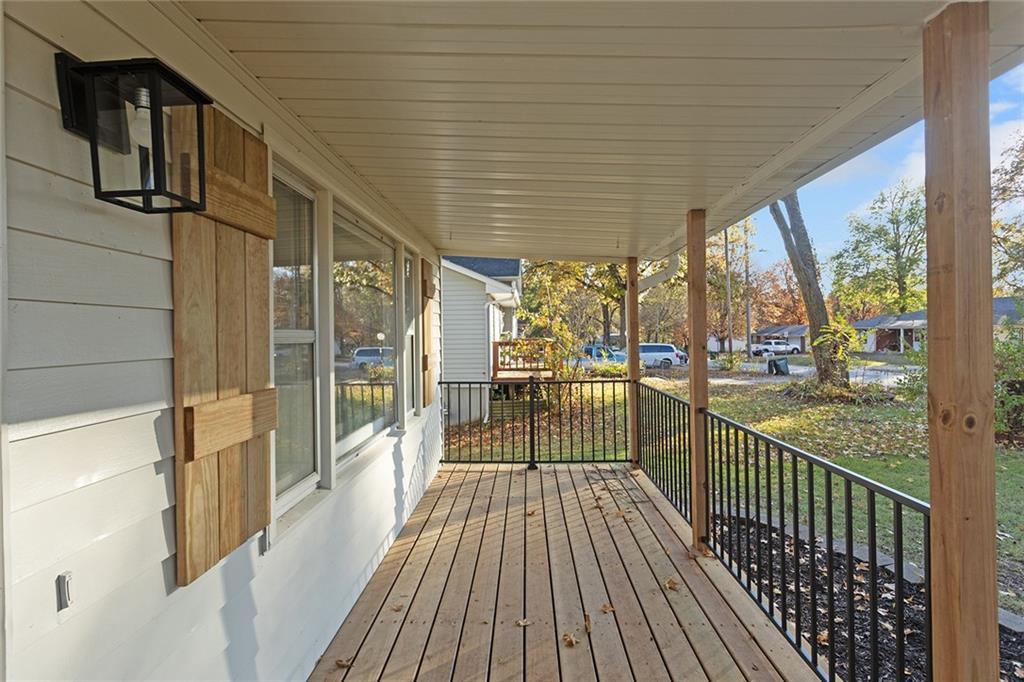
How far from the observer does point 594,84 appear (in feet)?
5.68

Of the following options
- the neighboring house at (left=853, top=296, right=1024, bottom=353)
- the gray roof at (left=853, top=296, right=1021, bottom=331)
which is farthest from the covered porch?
the neighboring house at (left=853, top=296, right=1024, bottom=353)

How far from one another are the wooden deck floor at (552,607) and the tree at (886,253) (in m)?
11.2

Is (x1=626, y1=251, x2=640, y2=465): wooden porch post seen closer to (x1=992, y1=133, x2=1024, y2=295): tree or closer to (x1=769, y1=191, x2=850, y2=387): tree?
(x1=992, y1=133, x2=1024, y2=295): tree

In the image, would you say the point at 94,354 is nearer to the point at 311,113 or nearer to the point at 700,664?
the point at 311,113

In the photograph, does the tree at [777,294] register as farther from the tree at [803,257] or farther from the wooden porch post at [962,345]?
the wooden porch post at [962,345]

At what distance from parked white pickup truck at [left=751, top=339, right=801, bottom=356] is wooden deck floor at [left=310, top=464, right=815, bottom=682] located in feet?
81.4

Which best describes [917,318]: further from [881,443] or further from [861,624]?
[861,624]

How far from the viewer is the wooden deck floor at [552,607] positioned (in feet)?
6.91

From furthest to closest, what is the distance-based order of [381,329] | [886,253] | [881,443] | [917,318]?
1. [886,253]
2. [917,318]
3. [881,443]
4. [381,329]

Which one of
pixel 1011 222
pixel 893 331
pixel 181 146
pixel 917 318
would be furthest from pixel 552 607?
pixel 893 331

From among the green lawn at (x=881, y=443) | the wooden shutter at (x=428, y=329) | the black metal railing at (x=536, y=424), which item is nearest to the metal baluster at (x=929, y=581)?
the green lawn at (x=881, y=443)

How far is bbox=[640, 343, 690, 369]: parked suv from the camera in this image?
24281 mm

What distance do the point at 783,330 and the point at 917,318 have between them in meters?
20.4

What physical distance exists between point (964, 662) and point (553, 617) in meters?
1.59
